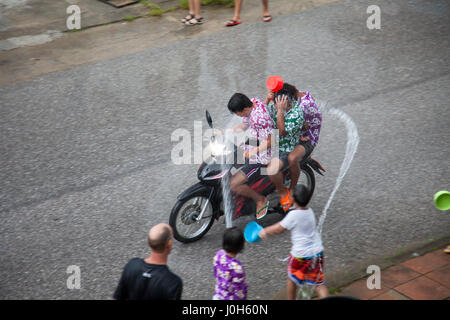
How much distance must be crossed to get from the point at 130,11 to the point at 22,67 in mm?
3347

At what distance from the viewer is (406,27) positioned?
10836 mm

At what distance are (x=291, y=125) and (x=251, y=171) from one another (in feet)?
2.28

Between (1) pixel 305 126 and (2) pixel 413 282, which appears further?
(1) pixel 305 126

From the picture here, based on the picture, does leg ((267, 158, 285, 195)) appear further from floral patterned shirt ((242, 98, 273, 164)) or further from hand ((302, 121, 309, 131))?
hand ((302, 121, 309, 131))

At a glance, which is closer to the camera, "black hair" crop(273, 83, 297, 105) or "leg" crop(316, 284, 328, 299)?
"leg" crop(316, 284, 328, 299)

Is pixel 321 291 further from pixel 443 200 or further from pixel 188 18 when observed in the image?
pixel 188 18

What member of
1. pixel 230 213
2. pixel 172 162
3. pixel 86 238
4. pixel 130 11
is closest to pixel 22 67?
pixel 130 11

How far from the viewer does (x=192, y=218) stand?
553cm

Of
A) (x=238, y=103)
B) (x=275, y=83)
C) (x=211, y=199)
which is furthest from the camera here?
(x=211, y=199)

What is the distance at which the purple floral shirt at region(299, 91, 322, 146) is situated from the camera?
5.55 m

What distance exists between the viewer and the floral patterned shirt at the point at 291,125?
536 cm

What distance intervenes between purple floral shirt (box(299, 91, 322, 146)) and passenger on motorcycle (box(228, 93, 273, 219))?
48 centimetres

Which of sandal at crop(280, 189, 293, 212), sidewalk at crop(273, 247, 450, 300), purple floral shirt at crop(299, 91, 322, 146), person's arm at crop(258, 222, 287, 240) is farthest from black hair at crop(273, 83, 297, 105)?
sidewalk at crop(273, 247, 450, 300)

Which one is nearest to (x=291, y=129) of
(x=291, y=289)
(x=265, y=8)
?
(x=291, y=289)
